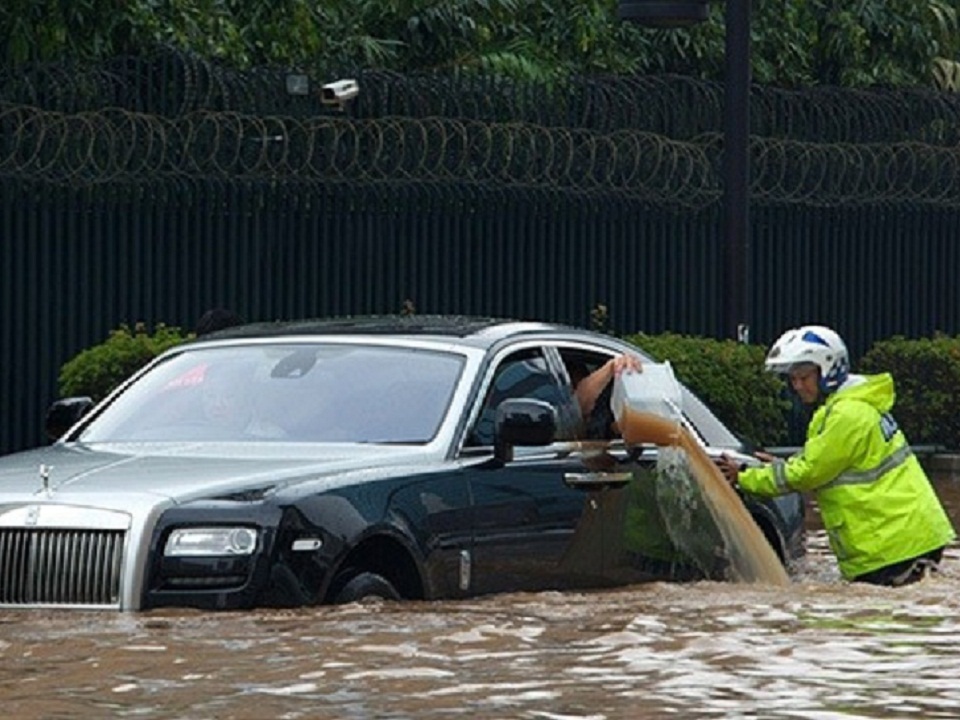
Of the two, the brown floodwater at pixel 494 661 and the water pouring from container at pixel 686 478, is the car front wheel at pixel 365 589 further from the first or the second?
the water pouring from container at pixel 686 478

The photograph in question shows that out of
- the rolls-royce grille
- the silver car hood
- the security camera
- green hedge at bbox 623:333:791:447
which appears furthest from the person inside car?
the security camera

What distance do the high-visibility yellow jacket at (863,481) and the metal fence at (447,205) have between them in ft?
29.0

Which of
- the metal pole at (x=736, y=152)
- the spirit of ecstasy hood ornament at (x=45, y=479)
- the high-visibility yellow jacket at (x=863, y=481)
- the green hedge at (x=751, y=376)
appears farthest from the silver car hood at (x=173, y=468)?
the metal pole at (x=736, y=152)

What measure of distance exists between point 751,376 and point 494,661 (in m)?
11.5

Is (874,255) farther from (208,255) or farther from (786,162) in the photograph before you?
(208,255)

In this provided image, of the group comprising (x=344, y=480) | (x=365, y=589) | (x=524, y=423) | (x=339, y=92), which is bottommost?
(x=365, y=589)

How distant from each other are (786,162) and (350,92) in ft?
17.2

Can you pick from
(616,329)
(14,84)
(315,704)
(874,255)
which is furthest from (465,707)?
(874,255)

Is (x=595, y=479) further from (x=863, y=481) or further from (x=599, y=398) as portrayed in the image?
(x=863, y=481)

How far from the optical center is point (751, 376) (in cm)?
2262

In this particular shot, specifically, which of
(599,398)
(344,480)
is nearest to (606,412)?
(599,398)

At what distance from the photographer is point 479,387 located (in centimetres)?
1322

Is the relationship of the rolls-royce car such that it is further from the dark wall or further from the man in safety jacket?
the dark wall

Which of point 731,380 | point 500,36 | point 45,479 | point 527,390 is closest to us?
point 45,479
